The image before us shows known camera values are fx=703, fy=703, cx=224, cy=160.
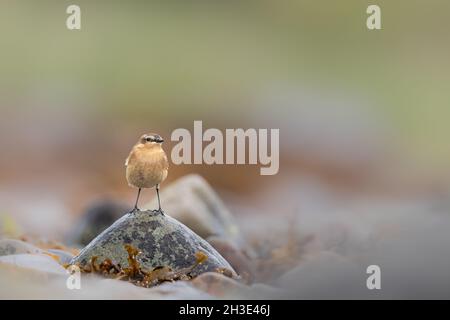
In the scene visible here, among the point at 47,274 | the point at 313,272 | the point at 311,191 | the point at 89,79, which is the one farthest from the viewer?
the point at 311,191

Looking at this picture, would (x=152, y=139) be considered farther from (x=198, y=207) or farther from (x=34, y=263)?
(x=198, y=207)

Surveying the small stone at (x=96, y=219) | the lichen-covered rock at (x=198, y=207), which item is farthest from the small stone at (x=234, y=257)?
the small stone at (x=96, y=219)

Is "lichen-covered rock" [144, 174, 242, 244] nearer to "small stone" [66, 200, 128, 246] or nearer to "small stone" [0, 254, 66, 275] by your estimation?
"small stone" [66, 200, 128, 246]

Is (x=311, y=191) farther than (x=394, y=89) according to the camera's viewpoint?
Yes

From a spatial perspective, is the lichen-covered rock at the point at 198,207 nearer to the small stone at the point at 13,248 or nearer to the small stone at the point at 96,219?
the small stone at the point at 96,219

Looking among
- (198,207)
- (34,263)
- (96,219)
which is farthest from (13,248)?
(96,219)
